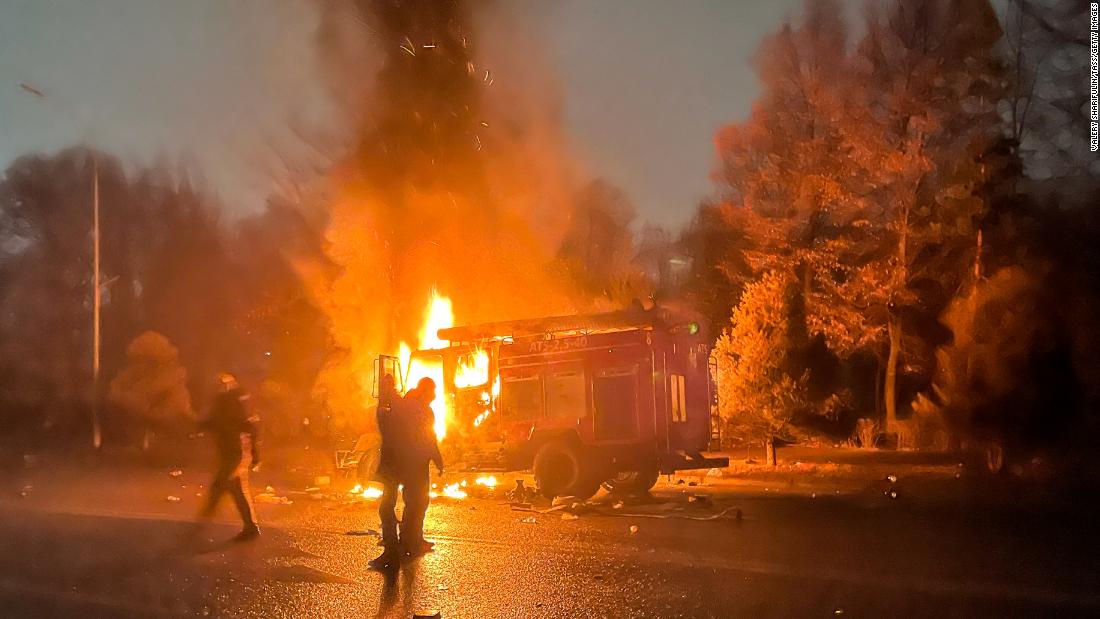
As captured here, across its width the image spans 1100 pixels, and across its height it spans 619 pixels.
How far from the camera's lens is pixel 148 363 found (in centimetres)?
2811

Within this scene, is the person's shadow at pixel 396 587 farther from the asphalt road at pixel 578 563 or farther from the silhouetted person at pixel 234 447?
the silhouetted person at pixel 234 447

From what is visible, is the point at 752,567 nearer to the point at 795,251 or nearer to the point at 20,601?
the point at 20,601

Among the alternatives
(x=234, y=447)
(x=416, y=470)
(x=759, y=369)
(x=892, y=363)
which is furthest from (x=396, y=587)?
(x=892, y=363)

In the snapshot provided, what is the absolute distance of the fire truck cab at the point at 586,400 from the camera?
13227 millimetres

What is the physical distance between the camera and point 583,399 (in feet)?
44.3

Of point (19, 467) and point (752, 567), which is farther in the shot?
point (19, 467)

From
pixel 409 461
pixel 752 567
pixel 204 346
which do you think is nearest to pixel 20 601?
pixel 409 461

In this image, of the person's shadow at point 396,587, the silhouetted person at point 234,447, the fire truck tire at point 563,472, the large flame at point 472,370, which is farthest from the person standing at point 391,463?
the large flame at point 472,370

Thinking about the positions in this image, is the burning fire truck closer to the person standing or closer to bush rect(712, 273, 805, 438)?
the person standing

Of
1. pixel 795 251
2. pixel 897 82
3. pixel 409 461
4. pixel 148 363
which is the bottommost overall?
pixel 409 461

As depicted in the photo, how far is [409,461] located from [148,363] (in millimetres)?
22394

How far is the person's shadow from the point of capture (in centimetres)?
664

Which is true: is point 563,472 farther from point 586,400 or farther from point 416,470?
point 416,470

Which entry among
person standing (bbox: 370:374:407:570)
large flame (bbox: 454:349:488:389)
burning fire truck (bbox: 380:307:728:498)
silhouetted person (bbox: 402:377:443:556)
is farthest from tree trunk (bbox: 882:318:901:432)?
person standing (bbox: 370:374:407:570)
